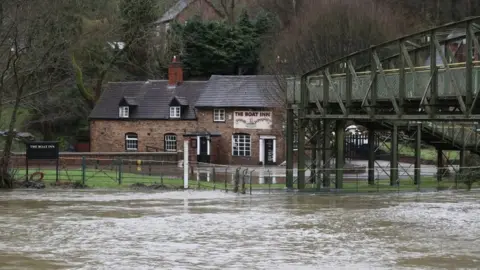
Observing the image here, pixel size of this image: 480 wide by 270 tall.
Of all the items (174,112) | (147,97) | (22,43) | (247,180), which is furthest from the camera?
(147,97)

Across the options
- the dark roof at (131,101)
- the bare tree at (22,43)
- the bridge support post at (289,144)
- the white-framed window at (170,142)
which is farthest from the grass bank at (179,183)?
the dark roof at (131,101)

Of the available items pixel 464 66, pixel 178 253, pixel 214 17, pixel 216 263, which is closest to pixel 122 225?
pixel 178 253

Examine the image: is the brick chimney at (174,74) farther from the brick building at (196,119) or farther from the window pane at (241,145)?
the window pane at (241,145)

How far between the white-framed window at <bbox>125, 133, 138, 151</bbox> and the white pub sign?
884 cm

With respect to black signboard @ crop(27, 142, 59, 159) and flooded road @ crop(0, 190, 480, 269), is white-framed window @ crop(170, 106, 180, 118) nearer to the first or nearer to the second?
black signboard @ crop(27, 142, 59, 159)

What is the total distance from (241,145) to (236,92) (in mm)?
4065

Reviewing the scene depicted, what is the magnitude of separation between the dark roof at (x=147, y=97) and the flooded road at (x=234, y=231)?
27.9 metres

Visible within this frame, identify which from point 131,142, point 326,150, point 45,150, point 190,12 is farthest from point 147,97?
point 326,150

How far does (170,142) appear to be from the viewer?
211ft

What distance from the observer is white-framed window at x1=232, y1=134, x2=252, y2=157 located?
61844mm

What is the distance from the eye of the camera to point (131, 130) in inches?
2601

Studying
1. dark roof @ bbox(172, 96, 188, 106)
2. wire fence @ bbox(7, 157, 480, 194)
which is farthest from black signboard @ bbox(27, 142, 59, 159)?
dark roof @ bbox(172, 96, 188, 106)

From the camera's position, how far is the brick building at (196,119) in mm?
61281

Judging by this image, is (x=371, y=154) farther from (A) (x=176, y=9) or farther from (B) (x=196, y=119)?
(A) (x=176, y=9)
